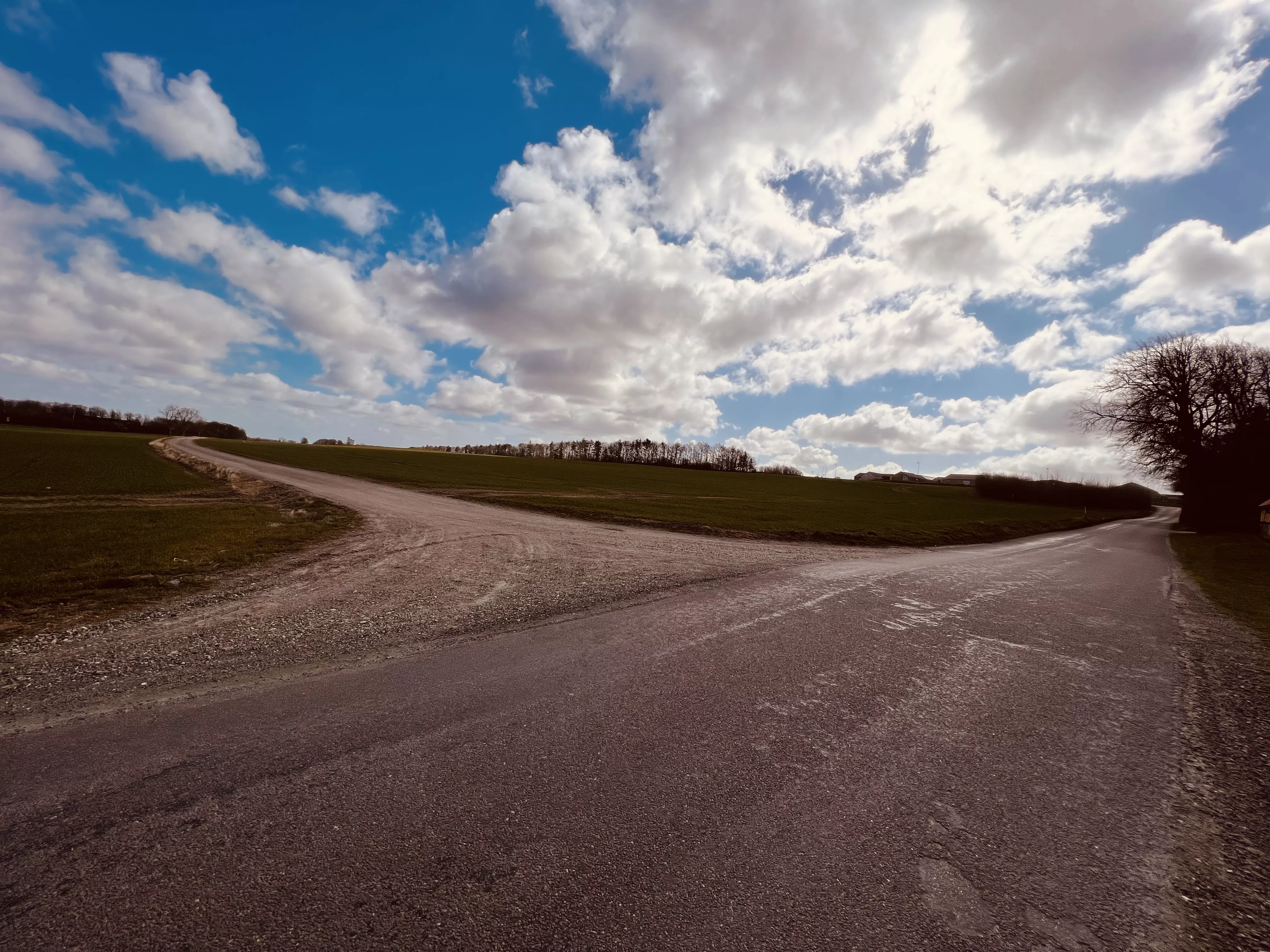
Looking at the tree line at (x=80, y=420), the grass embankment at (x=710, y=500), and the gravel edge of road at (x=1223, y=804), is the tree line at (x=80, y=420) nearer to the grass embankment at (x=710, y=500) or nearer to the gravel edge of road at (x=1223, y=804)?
the grass embankment at (x=710, y=500)

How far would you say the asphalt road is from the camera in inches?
93.9

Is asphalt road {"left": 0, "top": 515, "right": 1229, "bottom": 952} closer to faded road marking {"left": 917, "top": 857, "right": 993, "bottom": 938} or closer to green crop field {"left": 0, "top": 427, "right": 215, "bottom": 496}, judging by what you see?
faded road marking {"left": 917, "top": 857, "right": 993, "bottom": 938}

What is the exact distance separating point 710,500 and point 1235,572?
2566 cm

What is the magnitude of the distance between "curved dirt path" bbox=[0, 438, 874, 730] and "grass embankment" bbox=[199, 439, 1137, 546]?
6.47 m

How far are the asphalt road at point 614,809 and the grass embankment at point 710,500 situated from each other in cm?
1486

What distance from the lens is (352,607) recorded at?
25.0 feet

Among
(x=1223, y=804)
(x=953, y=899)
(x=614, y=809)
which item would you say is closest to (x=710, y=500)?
(x=1223, y=804)

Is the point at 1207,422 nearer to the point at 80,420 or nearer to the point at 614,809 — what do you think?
the point at 614,809

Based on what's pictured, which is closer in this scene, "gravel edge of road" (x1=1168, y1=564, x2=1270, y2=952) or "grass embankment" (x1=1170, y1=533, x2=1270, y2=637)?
"gravel edge of road" (x1=1168, y1=564, x2=1270, y2=952)

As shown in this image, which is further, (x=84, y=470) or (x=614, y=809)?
(x=84, y=470)

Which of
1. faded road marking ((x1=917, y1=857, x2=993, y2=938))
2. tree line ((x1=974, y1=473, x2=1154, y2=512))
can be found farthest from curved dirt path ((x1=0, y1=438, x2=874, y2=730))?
tree line ((x1=974, y1=473, x2=1154, y2=512))

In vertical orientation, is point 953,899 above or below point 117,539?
below

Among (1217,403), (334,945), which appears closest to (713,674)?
(334,945)

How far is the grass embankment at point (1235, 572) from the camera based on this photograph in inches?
392
